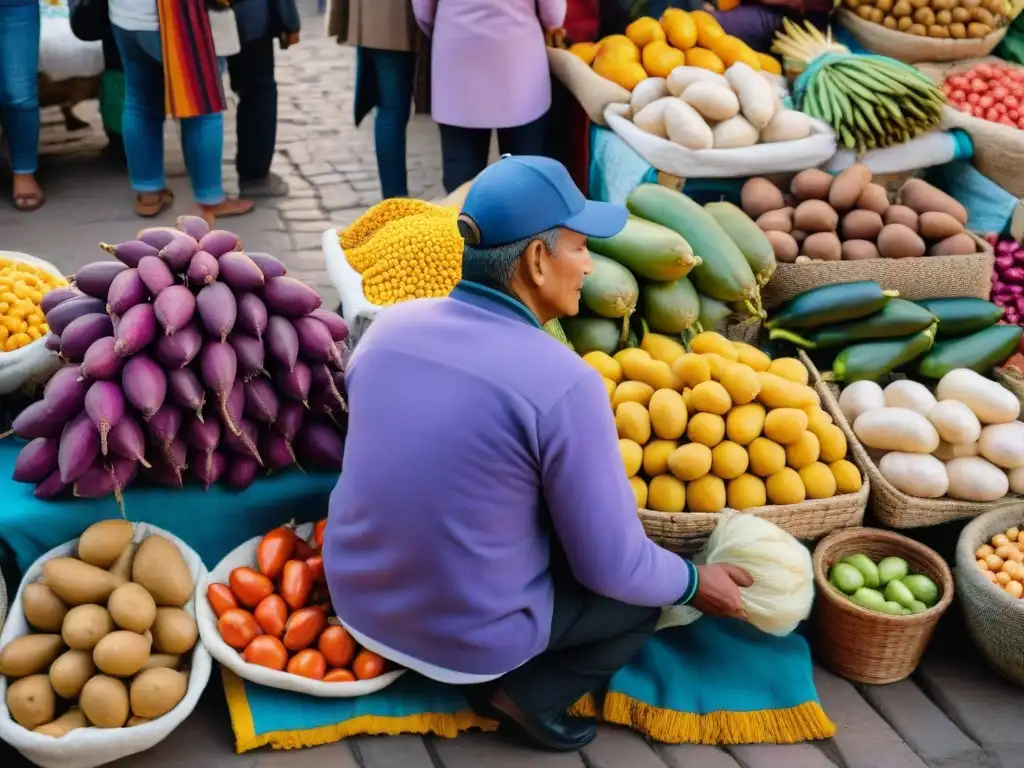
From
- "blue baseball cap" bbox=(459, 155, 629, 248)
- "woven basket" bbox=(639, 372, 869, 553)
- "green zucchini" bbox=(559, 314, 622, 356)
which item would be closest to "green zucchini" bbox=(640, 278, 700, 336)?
"green zucchini" bbox=(559, 314, 622, 356)

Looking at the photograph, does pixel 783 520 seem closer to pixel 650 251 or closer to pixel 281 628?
pixel 650 251

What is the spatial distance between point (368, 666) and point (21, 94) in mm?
Answer: 3913

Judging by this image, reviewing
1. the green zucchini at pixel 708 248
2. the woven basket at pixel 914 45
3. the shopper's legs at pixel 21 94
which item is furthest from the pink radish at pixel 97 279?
the woven basket at pixel 914 45

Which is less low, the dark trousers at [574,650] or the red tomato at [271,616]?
the dark trousers at [574,650]

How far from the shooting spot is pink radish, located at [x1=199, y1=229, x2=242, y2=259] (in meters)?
2.62

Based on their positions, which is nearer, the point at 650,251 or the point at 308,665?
the point at 308,665

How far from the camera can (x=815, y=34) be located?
15.7 feet

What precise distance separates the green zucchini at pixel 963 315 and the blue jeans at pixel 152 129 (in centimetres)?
323

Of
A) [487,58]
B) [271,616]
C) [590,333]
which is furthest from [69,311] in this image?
[487,58]

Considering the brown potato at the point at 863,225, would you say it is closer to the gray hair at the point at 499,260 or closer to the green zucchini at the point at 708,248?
the green zucchini at the point at 708,248

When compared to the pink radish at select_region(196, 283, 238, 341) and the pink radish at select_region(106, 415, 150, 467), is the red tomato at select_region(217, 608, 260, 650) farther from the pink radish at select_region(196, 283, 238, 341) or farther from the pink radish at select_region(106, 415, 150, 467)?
the pink radish at select_region(196, 283, 238, 341)

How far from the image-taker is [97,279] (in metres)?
2.57

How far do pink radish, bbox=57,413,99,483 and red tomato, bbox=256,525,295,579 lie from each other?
19.4 inches

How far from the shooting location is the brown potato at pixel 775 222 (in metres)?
3.73
